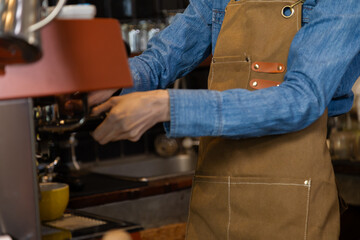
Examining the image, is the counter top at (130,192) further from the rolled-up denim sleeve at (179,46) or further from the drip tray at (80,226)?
the rolled-up denim sleeve at (179,46)

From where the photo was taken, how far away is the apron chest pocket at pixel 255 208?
1.37 m

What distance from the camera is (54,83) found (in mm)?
826

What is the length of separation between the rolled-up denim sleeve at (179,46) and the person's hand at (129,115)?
44 cm

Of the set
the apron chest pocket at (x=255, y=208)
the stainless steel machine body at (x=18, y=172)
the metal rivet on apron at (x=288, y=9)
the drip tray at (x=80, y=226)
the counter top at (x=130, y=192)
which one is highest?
the metal rivet on apron at (x=288, y=9)

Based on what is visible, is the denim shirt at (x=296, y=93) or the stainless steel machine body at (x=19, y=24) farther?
the denim shirt at (x=296, y=93)

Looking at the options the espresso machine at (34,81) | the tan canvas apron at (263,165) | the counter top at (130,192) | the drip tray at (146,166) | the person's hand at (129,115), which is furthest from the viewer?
the drip tray at (146,166)

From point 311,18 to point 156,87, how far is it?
1.44 ft

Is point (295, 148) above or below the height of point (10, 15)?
below

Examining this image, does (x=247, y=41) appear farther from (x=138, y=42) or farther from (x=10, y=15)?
(x=138, y=42)

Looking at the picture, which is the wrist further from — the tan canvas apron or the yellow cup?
the yellow cup

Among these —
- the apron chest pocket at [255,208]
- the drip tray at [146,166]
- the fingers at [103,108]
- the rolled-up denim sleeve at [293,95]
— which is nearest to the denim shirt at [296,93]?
the rolled-up denim sleeve at [293,95]

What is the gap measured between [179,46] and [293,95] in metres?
0.48

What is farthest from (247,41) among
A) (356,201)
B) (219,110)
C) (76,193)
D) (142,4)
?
(142,4)

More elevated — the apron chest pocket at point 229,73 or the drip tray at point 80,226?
the apron chest pocket at point 229,73
